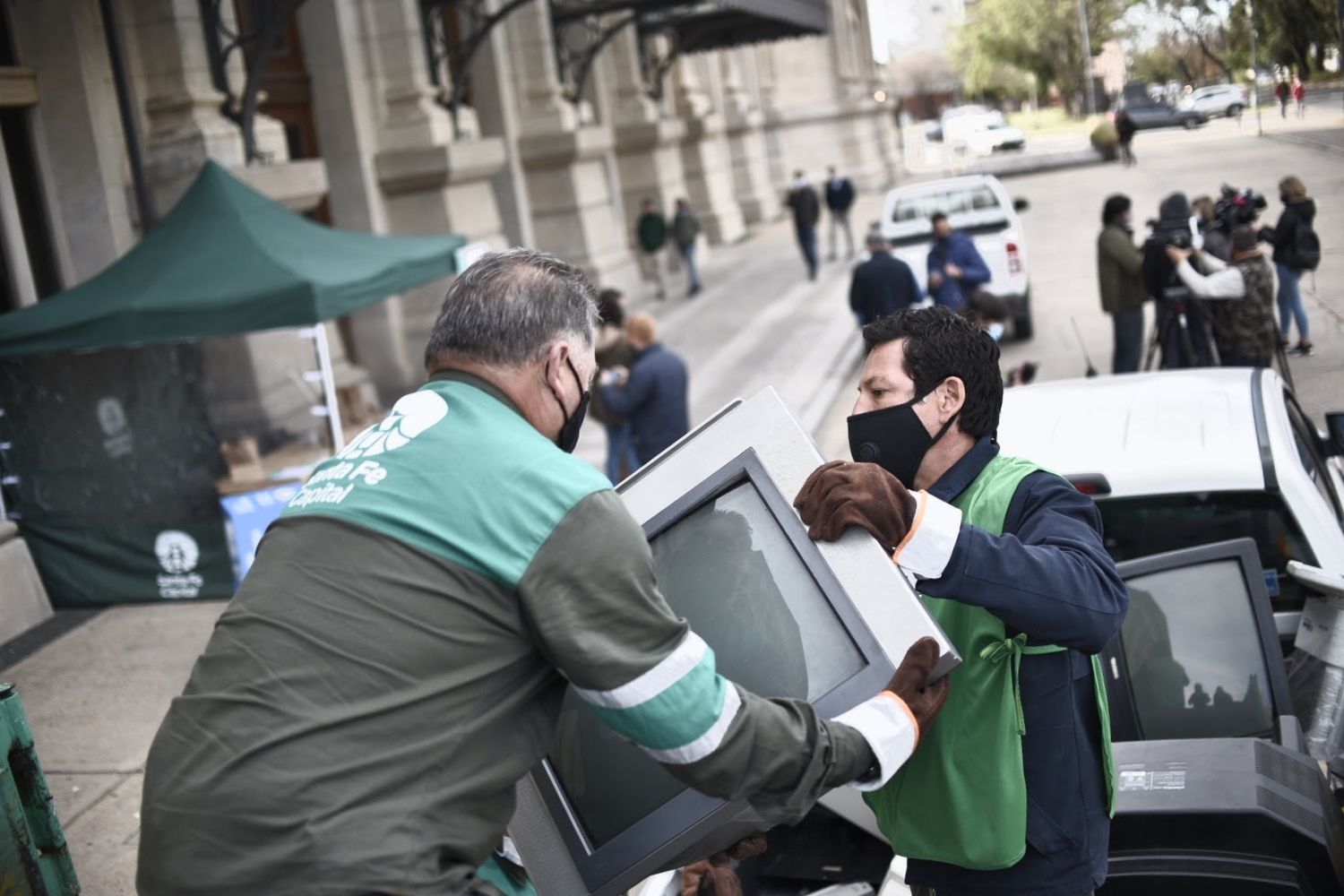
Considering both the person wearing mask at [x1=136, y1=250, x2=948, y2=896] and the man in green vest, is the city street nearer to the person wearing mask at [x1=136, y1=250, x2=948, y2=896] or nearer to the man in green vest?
the person wearing mask at [x1=136, y1=250, x2=948, y2=896]

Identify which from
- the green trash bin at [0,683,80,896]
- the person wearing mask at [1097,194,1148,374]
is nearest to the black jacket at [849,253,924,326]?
the person wearing mask at [1097,194,1148,374]

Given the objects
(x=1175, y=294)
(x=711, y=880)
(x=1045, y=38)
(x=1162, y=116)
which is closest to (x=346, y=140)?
(x=1045, y=38)

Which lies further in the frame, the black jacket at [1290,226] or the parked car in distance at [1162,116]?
the parked car in distance at [1162,116]

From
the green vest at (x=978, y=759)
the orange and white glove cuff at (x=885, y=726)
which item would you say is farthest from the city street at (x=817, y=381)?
the orange and white glove cuff at (x=885, y=726)

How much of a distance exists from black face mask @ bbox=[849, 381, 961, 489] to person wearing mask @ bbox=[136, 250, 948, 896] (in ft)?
2.10

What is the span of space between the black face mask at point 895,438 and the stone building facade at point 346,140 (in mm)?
6863

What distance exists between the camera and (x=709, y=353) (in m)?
16.8

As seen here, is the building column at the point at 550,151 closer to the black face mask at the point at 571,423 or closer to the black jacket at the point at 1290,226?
the black jacket at the point at 1290,226

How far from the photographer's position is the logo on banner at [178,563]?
875 cm

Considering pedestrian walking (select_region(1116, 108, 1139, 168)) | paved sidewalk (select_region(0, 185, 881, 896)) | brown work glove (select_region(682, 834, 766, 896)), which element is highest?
pedestrian walking (select_region(1116, 108, 1139, 168))

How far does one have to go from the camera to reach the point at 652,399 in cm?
902

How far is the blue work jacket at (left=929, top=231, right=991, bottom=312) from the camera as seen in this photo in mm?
11898

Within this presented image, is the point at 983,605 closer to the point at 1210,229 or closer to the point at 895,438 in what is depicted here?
the point at 895,438

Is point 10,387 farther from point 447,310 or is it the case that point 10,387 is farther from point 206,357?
point 447,310
